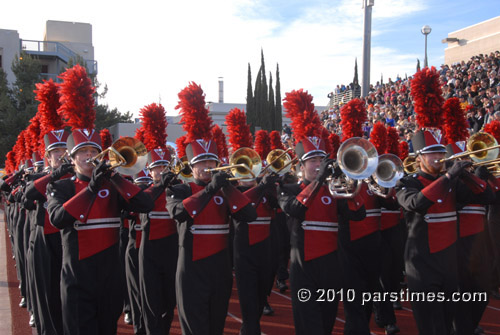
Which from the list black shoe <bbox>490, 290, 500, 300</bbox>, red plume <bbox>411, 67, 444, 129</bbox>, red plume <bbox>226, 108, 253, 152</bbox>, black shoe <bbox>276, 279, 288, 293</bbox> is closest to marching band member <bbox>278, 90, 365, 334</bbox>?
A: red plume <bbox>411, 67, 444, 129</bbox>

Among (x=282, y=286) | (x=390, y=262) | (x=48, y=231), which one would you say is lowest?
(x=282, y=286)

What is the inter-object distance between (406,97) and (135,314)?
15519mm

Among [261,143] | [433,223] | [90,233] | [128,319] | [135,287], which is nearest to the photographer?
[90,233]

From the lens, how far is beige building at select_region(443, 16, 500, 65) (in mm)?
27484

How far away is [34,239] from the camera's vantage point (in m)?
5.39

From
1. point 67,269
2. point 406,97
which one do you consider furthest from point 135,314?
point 406,97

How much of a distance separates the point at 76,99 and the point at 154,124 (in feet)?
5.41

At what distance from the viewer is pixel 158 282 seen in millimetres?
5449

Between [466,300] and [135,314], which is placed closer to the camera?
[466,300]

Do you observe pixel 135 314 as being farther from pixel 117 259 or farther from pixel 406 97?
pixel 406 97

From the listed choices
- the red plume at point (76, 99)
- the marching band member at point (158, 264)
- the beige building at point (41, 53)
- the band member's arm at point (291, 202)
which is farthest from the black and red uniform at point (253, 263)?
the beige building at point (41, 53)

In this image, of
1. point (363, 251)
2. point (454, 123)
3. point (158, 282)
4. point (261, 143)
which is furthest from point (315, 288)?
point (261, 143)

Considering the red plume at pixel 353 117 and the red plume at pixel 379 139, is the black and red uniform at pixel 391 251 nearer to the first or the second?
the red plume at pixel 379 139

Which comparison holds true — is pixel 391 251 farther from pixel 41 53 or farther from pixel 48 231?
pixel 41 53
